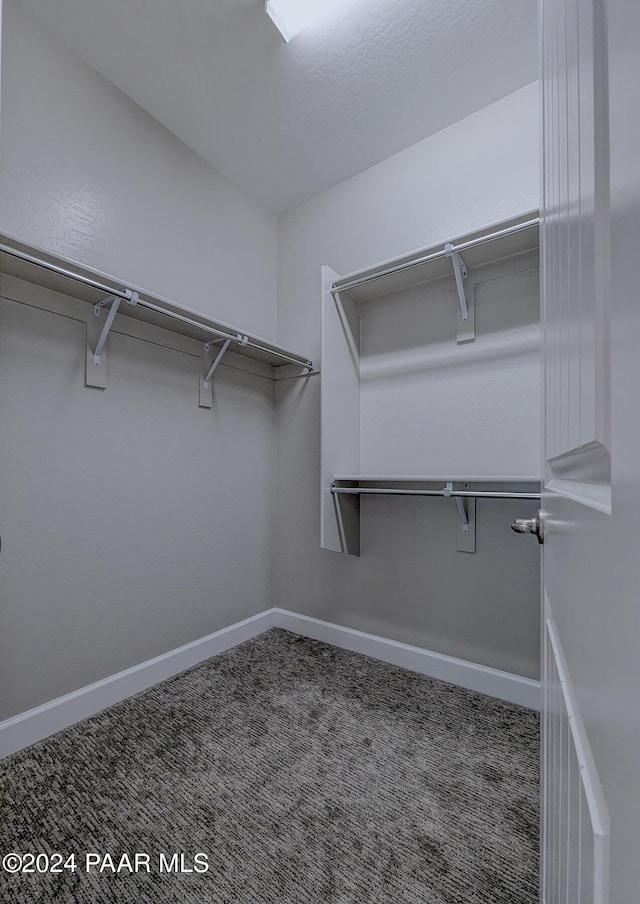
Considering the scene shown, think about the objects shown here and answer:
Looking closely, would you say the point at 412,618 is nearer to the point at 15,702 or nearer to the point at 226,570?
the point at 226,570

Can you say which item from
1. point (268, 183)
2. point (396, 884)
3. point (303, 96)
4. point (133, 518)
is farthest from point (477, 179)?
point (396, 884)

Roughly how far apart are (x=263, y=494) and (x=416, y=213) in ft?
5.45

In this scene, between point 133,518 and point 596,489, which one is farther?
point 133,518

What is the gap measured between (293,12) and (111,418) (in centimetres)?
163

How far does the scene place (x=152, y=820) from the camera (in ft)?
3.73

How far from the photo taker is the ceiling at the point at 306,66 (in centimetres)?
150

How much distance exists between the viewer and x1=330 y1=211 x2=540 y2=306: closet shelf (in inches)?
63.1

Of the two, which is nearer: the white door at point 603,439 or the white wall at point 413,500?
the white door at point 603,439

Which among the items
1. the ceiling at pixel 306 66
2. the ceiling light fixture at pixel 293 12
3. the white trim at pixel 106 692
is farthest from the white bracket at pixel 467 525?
the ceiling light fixture at pixel 293 12

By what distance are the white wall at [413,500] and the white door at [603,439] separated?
5.13 feet

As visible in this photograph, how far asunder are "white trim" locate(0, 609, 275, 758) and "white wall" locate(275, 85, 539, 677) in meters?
0.49

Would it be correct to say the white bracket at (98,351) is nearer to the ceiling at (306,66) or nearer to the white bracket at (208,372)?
the white bracket at (208,372)

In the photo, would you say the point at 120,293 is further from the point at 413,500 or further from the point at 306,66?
the point at 413,500

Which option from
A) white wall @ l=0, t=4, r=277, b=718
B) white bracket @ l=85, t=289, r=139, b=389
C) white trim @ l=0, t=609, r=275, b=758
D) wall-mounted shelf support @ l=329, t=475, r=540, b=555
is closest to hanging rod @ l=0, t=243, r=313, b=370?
white bracket @ l=85, t=289, r=139, b=389
